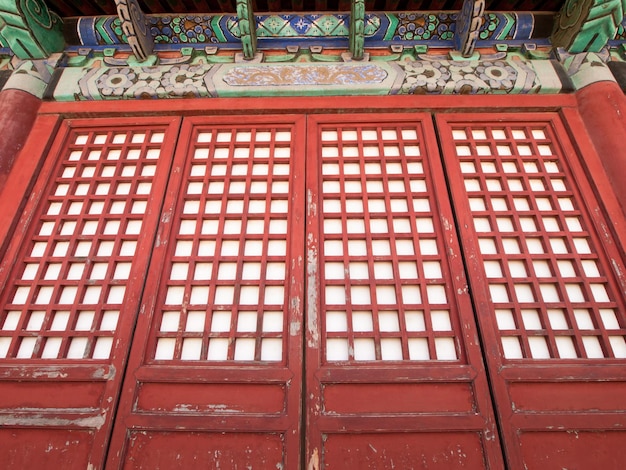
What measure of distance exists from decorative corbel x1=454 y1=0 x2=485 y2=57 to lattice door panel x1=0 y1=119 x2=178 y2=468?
2493 mm

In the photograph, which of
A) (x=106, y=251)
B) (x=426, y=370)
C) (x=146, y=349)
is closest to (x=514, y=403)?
(x=426, y=370)

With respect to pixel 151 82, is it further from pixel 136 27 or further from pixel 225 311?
pixel 225 311

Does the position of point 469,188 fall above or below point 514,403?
above

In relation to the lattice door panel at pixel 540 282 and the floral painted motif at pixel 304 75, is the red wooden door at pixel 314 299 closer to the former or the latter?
the lattice door panel at pixel 540 282

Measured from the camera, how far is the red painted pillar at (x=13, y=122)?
2633 millimetres

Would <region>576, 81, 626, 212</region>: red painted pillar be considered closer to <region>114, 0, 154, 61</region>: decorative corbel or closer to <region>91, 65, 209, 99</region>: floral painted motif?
<region>91, 65, 209, 99</region>: floral painted motif

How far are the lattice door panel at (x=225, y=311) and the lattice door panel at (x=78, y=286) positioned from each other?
0.46 ft

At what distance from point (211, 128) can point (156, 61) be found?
34.0 inches

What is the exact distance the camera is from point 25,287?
231cm

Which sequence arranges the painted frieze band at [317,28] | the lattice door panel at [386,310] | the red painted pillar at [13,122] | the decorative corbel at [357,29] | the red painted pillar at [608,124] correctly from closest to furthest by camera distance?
the lattice door panel at [386,310]
the red painted pillar at [608,124]
the red painted pillar at [13,122]
the decorative corbel at [357,29]
the painted frieze band at [317,28]

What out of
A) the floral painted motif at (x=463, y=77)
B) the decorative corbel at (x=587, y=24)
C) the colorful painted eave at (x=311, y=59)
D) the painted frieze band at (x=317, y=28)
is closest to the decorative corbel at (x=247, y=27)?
the colorful painted eave at (x=311, y=59)

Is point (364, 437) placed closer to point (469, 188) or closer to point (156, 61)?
point (469, 188)

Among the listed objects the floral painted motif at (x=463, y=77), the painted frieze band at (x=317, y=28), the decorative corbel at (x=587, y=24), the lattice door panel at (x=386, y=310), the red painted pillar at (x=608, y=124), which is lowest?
the lattice door panel at (x=386, y=310)

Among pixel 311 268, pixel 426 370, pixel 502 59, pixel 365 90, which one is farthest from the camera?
pixel 502 59
